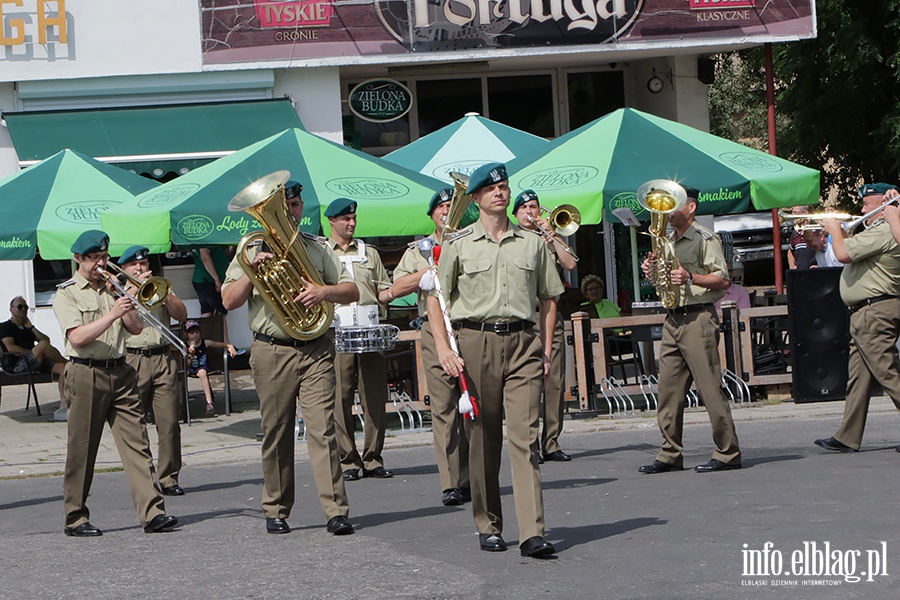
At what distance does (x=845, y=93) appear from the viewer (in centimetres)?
2505

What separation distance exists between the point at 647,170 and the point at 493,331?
21.5 feet

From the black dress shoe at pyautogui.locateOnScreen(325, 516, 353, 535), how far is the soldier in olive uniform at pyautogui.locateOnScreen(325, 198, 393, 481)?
227cm

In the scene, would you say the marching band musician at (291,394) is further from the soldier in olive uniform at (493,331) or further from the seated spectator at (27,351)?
the seated spectator at (27,351)

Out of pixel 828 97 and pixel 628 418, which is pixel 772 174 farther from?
pixel 828 97

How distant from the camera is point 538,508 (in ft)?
23.2

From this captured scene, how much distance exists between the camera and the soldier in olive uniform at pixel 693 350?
980 cm

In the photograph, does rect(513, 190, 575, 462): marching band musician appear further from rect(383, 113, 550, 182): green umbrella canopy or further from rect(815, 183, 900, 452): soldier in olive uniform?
rect(383, 113, 550, 182): green umbrella canopy

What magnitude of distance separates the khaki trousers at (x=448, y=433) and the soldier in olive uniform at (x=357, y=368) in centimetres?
114

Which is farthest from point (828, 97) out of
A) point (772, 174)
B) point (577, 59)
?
point (772, 174)

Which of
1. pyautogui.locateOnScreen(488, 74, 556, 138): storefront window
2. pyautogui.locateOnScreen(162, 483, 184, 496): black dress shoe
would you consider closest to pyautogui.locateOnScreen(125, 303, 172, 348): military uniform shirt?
pyautogui.locateOnScreen(162, 483, 184, 496): black dress shoe

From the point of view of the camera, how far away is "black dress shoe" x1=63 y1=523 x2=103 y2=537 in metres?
8.62

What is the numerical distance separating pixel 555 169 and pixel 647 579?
7.67m

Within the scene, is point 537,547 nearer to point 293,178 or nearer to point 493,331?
point 493,331

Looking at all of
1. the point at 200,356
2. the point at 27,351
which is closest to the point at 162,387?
the point at 200,356
